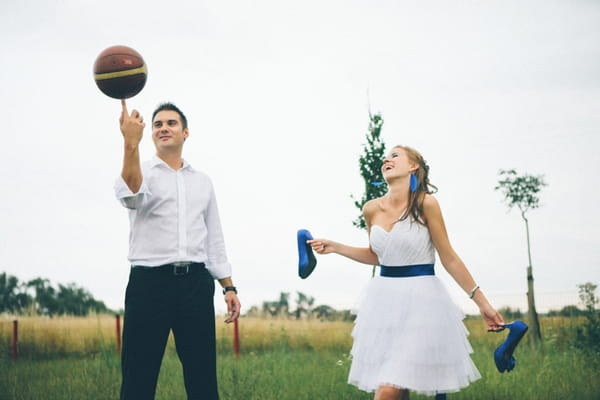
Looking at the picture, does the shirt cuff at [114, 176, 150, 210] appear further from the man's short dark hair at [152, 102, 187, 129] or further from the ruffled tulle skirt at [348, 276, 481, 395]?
the ruffled tulle skirt at [348, 276, 481, 395]

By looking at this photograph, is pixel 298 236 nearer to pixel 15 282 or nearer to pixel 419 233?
pixel 419 233

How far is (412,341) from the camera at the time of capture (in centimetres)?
417

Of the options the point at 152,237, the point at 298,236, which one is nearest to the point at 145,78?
the point at 152,237

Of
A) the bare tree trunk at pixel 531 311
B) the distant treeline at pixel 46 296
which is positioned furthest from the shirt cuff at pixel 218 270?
the distant treeline at pixel 46 296

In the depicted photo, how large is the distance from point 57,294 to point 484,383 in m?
31.7

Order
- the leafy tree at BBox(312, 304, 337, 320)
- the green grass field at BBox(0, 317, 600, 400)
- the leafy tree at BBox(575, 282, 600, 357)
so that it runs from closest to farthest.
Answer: the green grass field at BBox(0, 317, 600, 400), the leafy tree at BBox(575, 282, 600, 357), the leafy tree at BBox(312, 304, 337, 320)

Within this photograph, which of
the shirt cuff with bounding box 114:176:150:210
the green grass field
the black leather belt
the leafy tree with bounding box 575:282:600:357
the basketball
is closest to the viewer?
the shirt cuff with bounding box 114:176:150:210

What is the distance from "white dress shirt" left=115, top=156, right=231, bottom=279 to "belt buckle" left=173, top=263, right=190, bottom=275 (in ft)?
0.15

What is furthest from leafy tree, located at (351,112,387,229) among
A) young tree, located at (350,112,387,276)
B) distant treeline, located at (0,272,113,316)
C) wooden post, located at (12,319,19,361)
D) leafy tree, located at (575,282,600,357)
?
distant treeline, located at (0,272,113,316)

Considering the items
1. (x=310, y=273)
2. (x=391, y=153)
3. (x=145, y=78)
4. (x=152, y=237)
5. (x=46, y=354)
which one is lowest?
(x=46, y=354)

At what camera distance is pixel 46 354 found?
1441 cm

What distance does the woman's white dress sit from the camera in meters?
4.13

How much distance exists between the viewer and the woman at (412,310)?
4.14 meters

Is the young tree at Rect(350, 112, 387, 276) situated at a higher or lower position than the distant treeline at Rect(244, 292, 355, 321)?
higher
